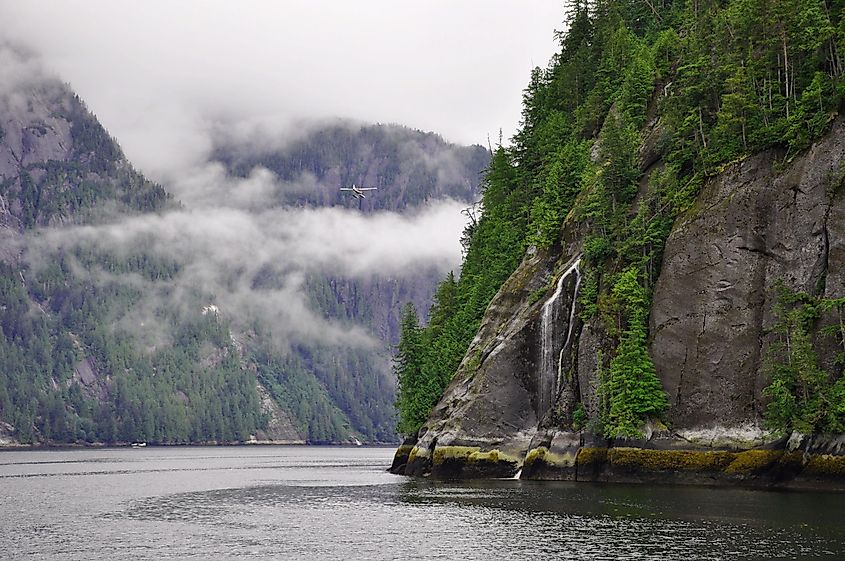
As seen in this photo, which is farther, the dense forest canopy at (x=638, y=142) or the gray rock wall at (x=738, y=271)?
the dense forest canopy at (x=638, y=142)

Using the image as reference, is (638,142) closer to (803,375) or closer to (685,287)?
(685,287)

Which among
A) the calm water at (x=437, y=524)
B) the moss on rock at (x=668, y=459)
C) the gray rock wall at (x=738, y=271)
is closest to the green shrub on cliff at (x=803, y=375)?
the gray rock wall at (x=738, y=271)

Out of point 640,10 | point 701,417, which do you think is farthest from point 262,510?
point 640,10

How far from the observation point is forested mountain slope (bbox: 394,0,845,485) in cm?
7038

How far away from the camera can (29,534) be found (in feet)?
186

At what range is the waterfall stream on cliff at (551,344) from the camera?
3516 inches

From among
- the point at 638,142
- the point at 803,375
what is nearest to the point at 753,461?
the point at 803,375

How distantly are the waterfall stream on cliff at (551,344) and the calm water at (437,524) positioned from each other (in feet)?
31.1

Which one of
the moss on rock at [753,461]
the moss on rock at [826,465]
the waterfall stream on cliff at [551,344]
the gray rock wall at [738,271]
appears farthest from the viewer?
the waterfall stream on cliff at [551,344]

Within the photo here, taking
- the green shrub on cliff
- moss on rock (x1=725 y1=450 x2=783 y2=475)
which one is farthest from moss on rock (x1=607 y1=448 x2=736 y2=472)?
the green shrub on cliff

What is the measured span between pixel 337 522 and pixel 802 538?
27780 mm

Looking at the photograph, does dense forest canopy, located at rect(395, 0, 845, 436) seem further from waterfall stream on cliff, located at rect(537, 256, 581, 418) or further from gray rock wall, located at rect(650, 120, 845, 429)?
waterfall stream on cliff, located at rect(537, 256, 581, 418)

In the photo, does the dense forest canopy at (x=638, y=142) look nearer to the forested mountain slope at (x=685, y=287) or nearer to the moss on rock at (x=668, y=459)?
the forested mountain slope at (x=685, y=287)

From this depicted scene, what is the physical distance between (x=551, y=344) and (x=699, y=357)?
16551 mm
